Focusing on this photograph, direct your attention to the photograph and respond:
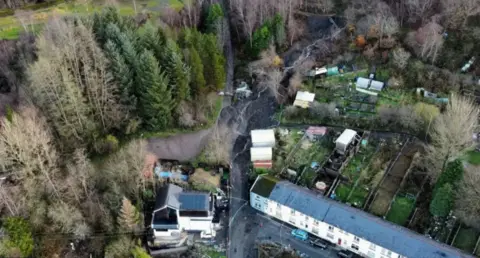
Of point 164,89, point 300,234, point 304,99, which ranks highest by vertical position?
point 164,89

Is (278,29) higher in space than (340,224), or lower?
higher

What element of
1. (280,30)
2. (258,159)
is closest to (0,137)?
(258,159)

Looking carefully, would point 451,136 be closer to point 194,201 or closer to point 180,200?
point 194,201

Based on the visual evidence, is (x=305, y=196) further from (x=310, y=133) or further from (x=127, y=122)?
(x=127, y=122)

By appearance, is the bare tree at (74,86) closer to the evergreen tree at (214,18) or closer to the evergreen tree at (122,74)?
the evergreen tree at (122,74)

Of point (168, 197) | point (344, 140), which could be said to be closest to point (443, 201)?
point (344, 140)

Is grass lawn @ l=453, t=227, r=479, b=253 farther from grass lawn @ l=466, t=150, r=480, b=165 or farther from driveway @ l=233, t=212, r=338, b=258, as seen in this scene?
driveway @ l=233, t=212, r=338, b=258
